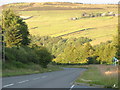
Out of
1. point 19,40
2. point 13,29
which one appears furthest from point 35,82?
point 13,29

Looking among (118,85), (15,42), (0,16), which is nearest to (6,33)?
(15,42)

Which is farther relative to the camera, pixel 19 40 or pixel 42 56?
pixel 42 56

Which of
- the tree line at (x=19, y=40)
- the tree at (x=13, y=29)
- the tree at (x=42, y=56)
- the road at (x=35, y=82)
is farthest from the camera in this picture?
the tree at (x=42, y=56)

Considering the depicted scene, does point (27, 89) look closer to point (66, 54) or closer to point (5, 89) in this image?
point (5, 89)

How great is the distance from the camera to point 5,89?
1728 cm

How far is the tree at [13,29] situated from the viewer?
70.9 meters

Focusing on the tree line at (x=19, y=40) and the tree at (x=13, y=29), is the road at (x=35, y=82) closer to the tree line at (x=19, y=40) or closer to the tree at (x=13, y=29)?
the tree line at (x=19, y=40)

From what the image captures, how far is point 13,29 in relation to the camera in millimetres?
72500

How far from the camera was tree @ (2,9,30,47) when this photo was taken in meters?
70.9

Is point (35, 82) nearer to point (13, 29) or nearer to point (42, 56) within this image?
point (13, 29)

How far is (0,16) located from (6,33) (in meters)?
8.81

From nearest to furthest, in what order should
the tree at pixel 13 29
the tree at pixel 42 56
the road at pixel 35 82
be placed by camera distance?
the road at pixel 35 82 < the tree at pixel 13 29 < the tree at pixel 42 56

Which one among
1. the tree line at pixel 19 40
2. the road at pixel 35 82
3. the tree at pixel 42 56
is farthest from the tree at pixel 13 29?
the road at pixel 35 82

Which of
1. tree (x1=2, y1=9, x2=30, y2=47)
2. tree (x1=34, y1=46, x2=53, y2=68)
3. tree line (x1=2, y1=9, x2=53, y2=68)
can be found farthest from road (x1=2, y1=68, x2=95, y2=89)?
tree (x1=34, y1=46, x2=53, y2=68)
